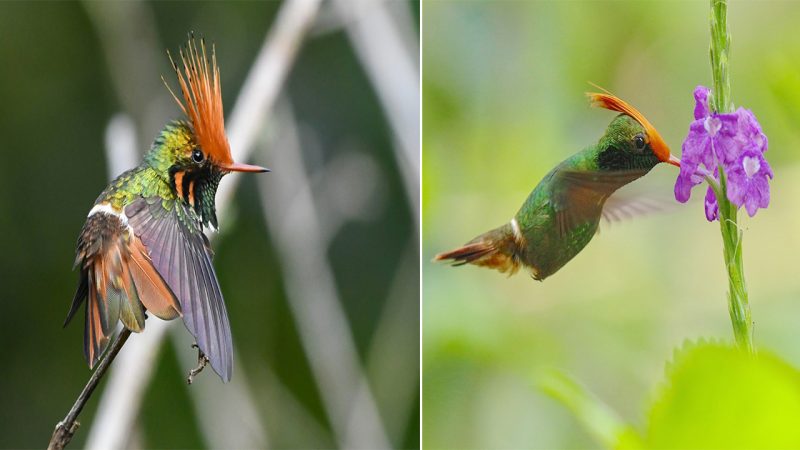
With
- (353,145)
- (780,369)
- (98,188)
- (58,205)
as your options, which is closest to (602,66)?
(353,145)

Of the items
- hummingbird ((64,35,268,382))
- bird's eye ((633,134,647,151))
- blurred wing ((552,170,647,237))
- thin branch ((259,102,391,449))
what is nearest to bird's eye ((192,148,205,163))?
hummingbird ((64,35,268,382))

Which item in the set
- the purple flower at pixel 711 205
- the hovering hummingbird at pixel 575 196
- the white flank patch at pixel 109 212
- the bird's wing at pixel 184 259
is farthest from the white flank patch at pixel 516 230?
the white flank patch at pixel 109 212

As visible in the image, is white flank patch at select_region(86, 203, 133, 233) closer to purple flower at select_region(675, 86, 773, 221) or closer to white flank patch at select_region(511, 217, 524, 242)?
white flank patch at select_region(511, 217, 524, 242)

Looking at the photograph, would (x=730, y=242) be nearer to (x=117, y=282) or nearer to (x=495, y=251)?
(x=495, y=251)

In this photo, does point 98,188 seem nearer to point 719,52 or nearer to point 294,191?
point 294,191

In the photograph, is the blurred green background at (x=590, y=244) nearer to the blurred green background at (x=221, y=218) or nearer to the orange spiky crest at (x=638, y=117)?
the orange spiky crest at (x=638, y=117)

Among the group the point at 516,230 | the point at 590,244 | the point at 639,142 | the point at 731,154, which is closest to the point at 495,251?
the point at 516,230

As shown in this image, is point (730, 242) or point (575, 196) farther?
point (575, 196)
